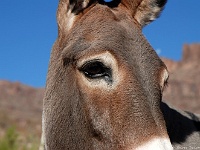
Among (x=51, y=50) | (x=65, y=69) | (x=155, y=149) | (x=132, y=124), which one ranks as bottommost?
(x=155, y=149)

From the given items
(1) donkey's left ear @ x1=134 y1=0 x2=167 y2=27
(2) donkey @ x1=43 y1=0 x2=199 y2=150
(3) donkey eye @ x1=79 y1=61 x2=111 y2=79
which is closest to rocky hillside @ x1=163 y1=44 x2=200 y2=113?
(1) donkey's left ear @ x1=134 y1=0 x2=167 y2=27

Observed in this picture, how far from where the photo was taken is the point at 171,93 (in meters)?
88.1

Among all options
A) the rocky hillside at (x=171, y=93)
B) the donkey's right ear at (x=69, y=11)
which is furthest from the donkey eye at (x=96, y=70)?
the rocky hillside at (x=171, y=93)

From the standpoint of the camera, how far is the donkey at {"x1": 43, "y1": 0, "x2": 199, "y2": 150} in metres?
3.85

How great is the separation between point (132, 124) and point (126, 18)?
142 cm

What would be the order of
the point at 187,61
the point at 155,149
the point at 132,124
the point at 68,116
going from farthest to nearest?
1. the point at 187,61
2. the point at 68,116
3. the point at 132,124
4. the point at 155,149

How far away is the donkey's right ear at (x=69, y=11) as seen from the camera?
495cm

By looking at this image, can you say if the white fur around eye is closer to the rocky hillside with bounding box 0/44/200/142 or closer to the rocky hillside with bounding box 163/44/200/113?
the rocky hillside with bounding box 0/44/200/142

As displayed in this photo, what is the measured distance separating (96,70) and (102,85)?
0.16m

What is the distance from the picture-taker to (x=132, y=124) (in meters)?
3.82

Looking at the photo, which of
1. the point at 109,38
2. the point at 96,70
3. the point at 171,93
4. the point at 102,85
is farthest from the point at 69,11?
the point at 171,93

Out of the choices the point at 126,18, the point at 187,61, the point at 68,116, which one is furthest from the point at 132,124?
the point at 187,61

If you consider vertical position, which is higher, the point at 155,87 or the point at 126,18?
the point at 126,18

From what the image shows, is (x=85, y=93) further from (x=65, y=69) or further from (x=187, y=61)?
(x=187, y=61)
